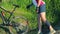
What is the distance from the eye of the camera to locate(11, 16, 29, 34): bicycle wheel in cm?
1148

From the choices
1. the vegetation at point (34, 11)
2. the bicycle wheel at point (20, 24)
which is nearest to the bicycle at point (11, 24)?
the bicycle wheel at point (20, 24)

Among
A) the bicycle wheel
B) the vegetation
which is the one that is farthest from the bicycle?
the vegetation

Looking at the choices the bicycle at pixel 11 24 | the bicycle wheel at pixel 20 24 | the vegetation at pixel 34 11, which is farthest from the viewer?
the vegetation at pixel 34 11

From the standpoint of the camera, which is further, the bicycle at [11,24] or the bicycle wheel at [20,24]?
the bicycle wheel at [20,24]

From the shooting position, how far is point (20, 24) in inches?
457

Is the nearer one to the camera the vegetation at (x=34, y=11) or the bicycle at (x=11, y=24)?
the bicycle at (x=11, y=24)

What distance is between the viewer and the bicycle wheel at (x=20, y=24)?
37.7ft

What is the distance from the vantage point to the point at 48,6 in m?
13.6

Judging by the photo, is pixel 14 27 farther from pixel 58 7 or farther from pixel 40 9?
pixel 58 7

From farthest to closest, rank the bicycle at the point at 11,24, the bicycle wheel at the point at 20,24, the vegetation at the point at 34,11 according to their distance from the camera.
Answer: the vegetation at the point at 34,11 < the bicycle wheel at the point at 20,24 < the bicycle at the point at 11,24

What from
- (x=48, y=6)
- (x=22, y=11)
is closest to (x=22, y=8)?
(x=22, y=11)

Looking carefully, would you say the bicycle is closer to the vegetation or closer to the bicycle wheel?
the bicycle wheel

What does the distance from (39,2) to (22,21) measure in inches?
72.0

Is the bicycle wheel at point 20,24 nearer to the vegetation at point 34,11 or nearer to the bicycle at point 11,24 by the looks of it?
the bicycle at point 11,24
